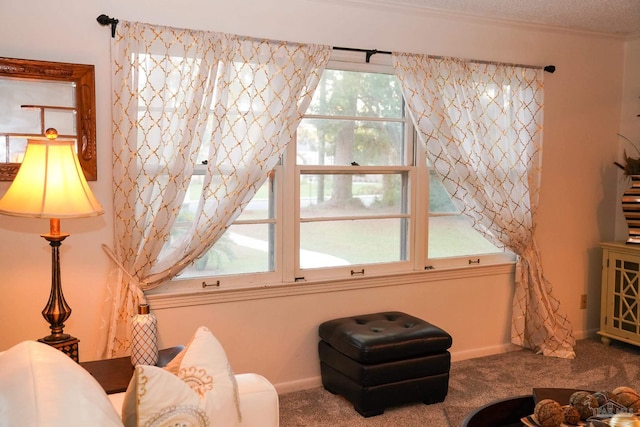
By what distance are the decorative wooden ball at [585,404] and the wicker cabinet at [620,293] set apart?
8.05ft

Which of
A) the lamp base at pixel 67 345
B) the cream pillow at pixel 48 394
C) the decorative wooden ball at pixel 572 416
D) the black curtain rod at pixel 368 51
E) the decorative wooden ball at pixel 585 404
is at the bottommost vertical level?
the decorative wooden ball at pixel 572 416

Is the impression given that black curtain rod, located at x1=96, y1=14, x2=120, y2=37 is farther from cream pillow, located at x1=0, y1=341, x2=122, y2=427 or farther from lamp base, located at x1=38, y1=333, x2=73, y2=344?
cream pillow, located at x1=0, y1=341, x2=122, y2=427

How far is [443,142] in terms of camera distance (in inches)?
155

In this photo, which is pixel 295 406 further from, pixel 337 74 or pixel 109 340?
pixel 337 74

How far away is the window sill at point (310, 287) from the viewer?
3.36 m

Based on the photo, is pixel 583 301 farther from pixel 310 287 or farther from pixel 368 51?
pixel 368 51

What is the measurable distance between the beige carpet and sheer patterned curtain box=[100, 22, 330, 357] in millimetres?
1074

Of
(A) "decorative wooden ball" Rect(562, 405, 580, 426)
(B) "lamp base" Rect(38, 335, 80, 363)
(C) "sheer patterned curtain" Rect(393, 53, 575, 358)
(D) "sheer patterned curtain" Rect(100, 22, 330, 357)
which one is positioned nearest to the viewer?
(A) "decorative wooden ball" Rect(562, 405, 580, 426)

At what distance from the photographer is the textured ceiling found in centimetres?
378

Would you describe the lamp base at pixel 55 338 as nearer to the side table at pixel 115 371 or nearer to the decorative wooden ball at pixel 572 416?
the side table at pixel 115 371

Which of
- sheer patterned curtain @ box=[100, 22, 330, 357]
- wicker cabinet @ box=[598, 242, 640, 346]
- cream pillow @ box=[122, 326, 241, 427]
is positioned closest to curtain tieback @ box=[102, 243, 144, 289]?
sheer patterned curtain @ box=[100, 22, 330, 357]

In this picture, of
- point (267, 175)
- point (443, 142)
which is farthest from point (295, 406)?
point (443, 142)

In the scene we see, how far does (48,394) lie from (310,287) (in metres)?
2.47

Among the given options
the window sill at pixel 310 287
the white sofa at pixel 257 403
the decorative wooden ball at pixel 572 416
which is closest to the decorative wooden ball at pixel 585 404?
the decorative wooden ball at pixel 572 416
